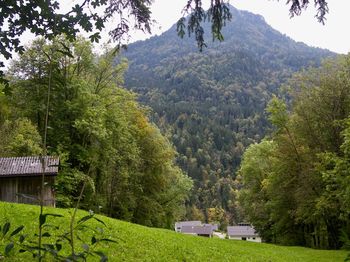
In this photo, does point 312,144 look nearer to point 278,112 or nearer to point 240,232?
point 278,112

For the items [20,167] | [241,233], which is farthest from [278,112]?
[241,233]

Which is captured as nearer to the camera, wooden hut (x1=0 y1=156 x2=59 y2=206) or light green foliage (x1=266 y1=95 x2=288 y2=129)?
wooden hut (x1=0 y1=156 x2=59 y2=206)

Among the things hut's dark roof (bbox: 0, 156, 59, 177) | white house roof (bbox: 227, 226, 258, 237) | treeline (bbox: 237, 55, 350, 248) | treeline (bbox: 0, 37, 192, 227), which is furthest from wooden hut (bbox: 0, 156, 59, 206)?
white house roof (bbox: 227, 226, 258, 237)

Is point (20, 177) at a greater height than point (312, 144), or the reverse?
point (312, 144)

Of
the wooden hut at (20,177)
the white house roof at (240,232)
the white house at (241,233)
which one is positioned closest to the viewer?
the wooden hut at (20,177)

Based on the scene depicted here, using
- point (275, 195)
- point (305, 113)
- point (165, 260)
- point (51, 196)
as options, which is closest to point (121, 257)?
point (165, 260)

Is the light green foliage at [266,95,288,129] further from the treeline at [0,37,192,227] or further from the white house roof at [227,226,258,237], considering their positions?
the white house roof at [227,226,258,237]

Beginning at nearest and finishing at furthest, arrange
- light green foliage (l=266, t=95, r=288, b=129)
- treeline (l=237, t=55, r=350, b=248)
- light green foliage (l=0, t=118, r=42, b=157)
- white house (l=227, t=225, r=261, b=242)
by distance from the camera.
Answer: treeline (l=237, t=55, r=350, b=248) < light green foliage (l=0, t=118, r=42, b=157) < light green foliage (l=266, t=95, r=288, b=129) < white house (l=227, t=225, r=261, b=242)

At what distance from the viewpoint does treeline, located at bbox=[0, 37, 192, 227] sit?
33.2m

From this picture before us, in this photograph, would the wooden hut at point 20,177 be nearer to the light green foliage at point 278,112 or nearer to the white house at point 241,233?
the light green foliage at point 278,112

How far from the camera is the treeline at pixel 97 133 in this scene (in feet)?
109

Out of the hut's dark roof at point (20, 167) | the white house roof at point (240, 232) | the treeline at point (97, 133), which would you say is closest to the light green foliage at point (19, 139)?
the treeline at point (97, 133)

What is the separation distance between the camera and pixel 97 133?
110ft

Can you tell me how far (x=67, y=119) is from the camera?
3603 centimetres
